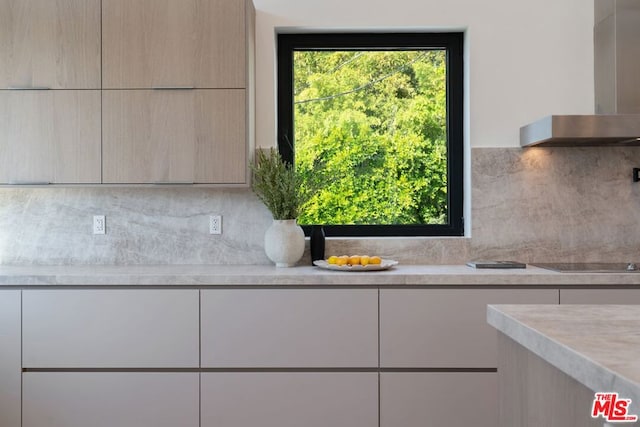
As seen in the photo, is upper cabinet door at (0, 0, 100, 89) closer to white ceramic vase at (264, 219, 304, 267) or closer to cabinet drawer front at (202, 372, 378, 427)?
white ceramic vase at (264, 219, 304, 267)

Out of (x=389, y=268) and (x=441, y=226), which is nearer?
(x=389, y=268)

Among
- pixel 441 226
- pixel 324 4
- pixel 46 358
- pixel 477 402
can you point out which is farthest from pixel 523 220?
pixel 46 358

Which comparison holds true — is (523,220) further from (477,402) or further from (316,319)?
(316,319)

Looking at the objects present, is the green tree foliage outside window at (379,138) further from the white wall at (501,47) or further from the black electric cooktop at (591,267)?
the black electric cooktop at (591,267)

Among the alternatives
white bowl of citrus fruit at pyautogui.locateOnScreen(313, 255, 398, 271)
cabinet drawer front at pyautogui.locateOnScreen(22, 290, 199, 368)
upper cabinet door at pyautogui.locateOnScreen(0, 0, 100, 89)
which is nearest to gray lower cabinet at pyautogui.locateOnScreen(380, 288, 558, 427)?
white bowl of citrus fruit at pyautogui.locateOnScreen(313, 255, 398, 271)

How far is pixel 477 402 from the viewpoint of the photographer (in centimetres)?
248

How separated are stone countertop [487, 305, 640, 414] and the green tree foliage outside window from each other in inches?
68.7

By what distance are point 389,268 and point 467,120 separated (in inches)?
38.3

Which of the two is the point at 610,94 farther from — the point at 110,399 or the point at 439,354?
the point at 110,399

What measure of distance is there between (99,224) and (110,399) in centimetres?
101

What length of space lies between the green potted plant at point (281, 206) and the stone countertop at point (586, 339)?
1463 mm

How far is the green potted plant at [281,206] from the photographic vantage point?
2805mm

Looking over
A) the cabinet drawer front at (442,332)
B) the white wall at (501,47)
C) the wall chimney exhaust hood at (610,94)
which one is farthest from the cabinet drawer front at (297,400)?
the wall chimney exhaust hood at (610,94)

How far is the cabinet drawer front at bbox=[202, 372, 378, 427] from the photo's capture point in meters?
2.48
